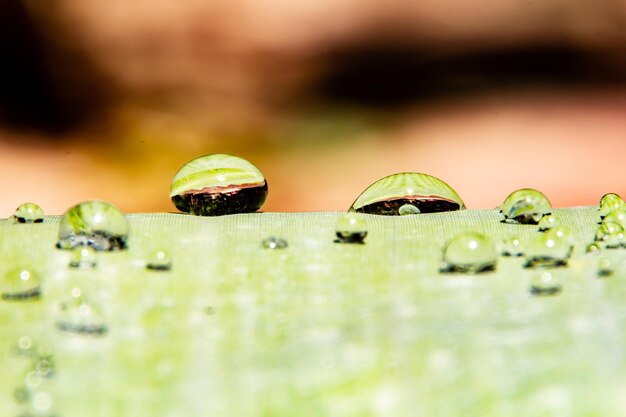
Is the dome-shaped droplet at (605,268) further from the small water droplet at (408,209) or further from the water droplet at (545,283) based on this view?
the small water droplet at (408,209)

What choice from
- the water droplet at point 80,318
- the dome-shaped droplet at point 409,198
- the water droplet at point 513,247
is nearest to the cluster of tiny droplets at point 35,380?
the water droplet at point 80,318

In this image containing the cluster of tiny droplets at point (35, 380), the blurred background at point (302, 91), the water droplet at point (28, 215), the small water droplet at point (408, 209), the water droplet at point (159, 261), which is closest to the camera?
the cluster of tiny droplets at point (35, 380)

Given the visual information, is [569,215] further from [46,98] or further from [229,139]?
[46,98]

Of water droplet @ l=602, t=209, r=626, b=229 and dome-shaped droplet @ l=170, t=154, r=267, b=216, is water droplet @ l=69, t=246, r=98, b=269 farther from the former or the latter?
water droplet @ l=602, t=209, r=626, b=229

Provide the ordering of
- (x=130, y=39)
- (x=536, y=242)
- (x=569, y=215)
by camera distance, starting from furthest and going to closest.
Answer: (x=130, y=39) → (x=569, y=215) → (x=536, y=242)

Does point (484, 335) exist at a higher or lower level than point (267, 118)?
lower

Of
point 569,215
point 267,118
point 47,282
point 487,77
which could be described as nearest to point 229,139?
point 267,118

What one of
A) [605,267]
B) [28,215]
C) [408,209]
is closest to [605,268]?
[605,267]
